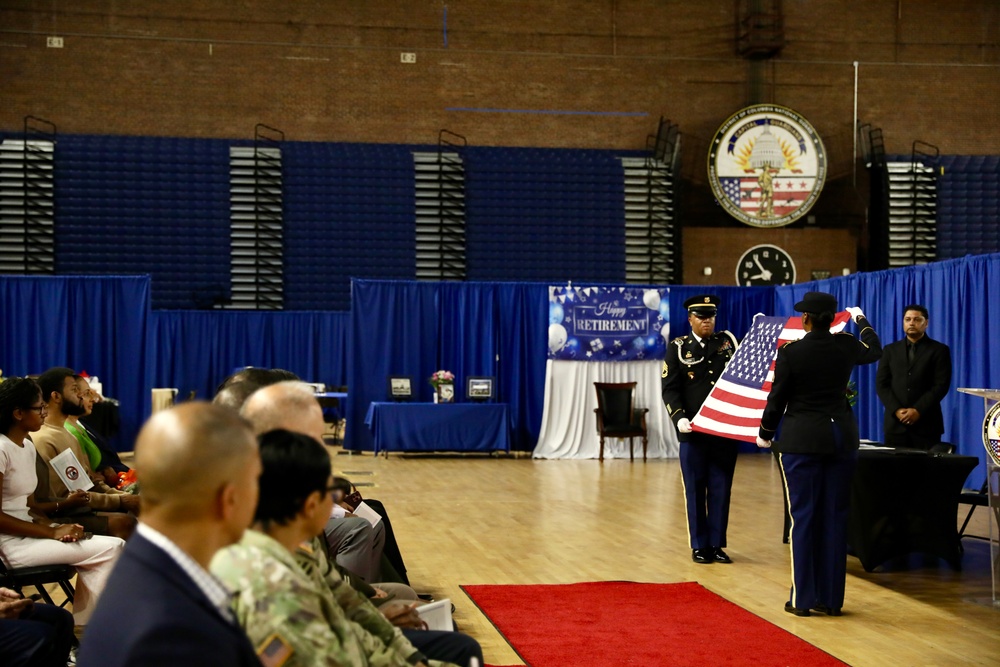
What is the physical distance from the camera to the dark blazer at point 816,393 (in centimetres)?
478

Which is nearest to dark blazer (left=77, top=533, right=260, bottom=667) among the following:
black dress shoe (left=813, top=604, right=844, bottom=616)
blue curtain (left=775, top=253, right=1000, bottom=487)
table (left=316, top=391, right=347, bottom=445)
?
black dress shoe (left=813, top=604, right=844, bottom=616)

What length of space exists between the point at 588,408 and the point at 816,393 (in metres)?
8.32

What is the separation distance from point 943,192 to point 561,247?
20.1 feet

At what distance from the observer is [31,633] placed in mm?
2744

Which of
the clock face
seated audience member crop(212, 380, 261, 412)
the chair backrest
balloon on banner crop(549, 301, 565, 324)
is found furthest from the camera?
the clock face

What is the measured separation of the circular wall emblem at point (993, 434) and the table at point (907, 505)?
2.56 ft

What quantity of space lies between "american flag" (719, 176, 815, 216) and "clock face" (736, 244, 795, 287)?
626 mm

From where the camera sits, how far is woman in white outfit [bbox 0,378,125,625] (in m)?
3.66

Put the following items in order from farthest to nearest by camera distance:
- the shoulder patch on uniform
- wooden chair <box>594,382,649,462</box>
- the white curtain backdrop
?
1. the white curtain backdrop
2. wooden chair <box>594,382,649,462</box>
3. the shoulder patch on uniform

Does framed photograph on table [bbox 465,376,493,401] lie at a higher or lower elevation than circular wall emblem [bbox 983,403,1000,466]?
lower

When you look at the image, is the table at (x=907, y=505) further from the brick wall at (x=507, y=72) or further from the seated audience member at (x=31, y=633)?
the brick wall at (x=507, y=72)

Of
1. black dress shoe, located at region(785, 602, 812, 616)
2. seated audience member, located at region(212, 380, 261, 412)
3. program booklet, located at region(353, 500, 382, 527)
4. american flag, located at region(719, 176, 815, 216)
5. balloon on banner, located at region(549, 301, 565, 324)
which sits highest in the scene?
american flag, located at region(719, 176, 815, 216)

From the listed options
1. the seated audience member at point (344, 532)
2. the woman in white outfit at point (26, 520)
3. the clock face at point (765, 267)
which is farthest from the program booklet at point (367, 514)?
the clock face at point (765, 267)

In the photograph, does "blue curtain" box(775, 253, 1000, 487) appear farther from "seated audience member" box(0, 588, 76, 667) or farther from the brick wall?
"seated audience member" box(0, 588, 76, 667)
